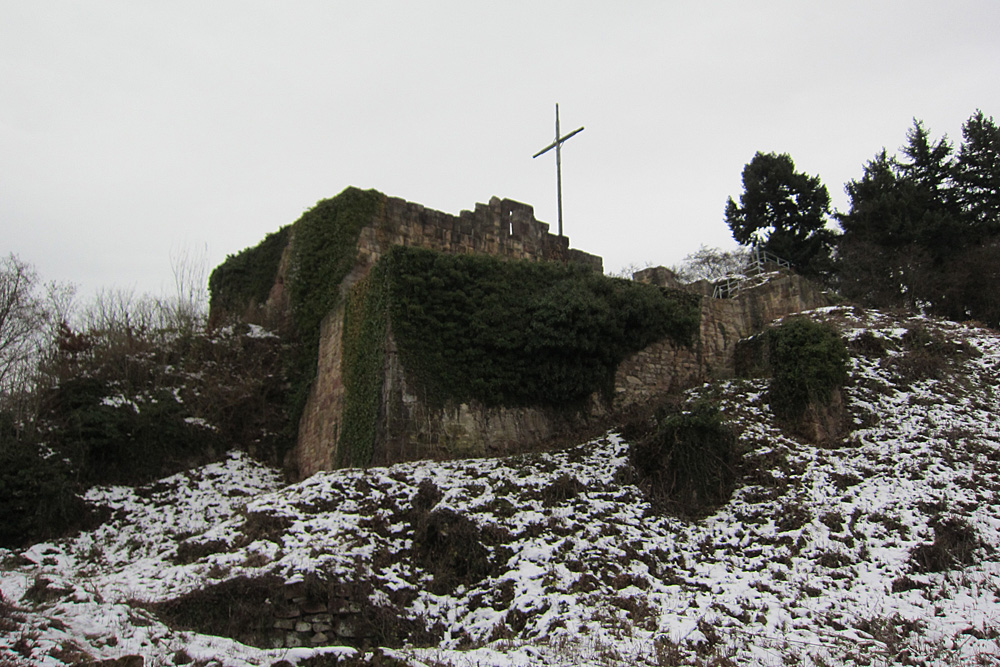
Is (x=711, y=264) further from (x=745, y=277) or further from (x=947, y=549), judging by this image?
(x=947, y=549)

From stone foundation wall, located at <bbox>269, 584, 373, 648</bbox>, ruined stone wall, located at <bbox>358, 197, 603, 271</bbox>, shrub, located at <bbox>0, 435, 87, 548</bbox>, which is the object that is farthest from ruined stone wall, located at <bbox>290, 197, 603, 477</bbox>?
shrub, located at <bbox>0, 435, 87, 548</bbox>

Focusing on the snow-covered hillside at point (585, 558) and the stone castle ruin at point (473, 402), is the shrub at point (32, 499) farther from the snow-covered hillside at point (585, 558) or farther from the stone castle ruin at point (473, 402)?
the stone castle ruin at point (473, 402)

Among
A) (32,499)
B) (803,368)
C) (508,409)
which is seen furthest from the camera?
(508,409)

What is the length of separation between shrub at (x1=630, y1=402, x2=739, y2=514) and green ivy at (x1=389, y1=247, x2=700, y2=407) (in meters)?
2.29

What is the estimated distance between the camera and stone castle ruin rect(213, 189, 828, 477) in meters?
11.8

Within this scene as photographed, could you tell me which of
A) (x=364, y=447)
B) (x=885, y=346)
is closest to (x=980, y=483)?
(x=885, y=346)

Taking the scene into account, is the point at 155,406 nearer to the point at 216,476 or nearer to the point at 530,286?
the point at 216,476

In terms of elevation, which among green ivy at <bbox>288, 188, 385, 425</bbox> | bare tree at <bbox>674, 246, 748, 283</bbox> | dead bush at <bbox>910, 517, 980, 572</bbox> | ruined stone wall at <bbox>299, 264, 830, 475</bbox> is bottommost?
dead bush at <bbox>910, 517, 980, 572</bbox>

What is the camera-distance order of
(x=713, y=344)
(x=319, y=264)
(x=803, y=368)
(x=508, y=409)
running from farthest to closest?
(x=713, y=344) → (x=319, y=264) → (x=508, y=409) → (x=803, y=368)

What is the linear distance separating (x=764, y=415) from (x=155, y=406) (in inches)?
412

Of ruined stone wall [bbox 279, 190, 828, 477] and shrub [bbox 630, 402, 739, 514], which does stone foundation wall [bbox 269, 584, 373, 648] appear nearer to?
ruined stone wall [bbox 279, 190, 828, 477]

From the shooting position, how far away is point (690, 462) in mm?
11039

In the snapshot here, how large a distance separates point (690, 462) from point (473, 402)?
3.57 m

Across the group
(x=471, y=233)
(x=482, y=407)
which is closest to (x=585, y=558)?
(x=482, y=407)
